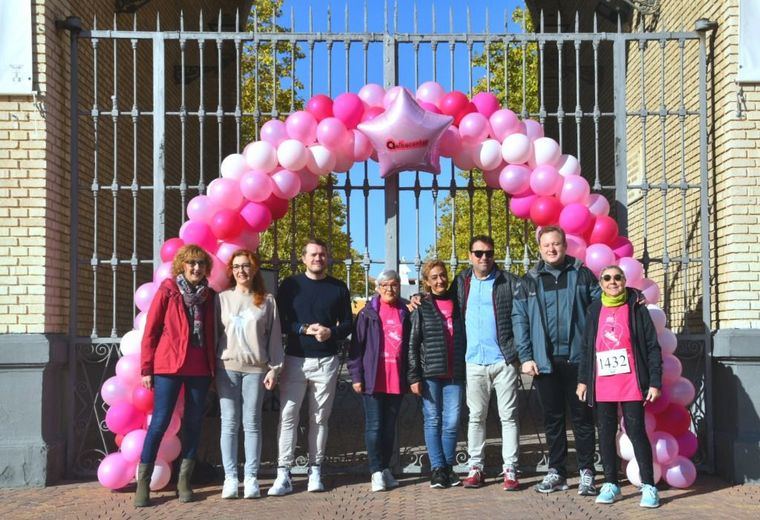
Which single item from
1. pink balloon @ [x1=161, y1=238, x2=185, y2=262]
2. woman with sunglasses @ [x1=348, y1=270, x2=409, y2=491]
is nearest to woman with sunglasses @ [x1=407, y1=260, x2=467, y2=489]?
woman with sunglasses @ [x1=348, y1=270, x2=409, y2=491]

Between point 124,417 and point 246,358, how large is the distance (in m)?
1.08

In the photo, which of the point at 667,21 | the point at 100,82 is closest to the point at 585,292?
the point at 667,21

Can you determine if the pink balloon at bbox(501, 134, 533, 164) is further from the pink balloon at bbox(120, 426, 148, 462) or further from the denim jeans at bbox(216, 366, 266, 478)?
the pink balloon at bbox(120, 426, 148, 462)

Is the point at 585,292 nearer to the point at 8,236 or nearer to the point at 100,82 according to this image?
the point at 8,236

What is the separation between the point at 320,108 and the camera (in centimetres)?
700

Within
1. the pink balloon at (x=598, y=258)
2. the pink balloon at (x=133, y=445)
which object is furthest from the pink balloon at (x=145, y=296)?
the pink balloon at (x=598, y=258)

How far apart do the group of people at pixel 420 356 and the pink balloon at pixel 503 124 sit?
94cm

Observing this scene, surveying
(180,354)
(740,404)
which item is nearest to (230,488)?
(180,354)

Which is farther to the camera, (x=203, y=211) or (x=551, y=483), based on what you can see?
(x=203, y=211)

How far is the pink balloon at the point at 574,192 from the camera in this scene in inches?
269

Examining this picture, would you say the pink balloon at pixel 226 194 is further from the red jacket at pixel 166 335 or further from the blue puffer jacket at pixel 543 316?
the blue puffer jacket at pixel 543 316

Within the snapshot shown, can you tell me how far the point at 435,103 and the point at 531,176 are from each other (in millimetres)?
983

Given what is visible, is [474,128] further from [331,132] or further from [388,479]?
[388,479]

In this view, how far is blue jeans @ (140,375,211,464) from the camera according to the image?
20.5 ft
